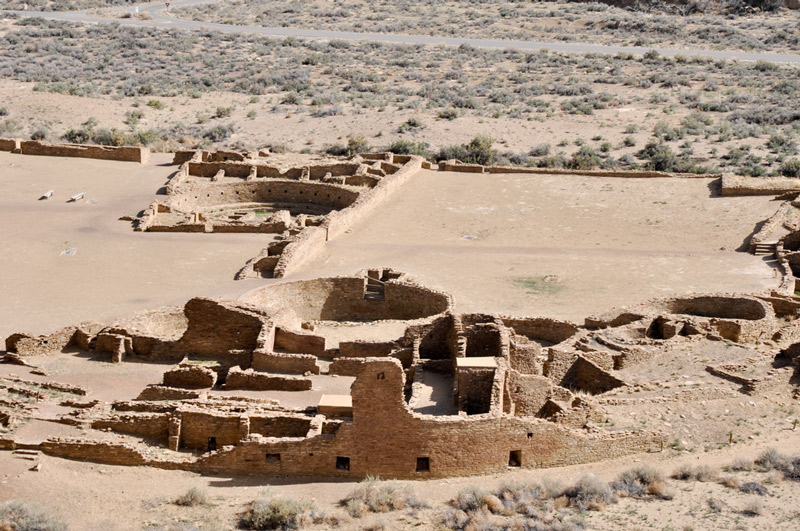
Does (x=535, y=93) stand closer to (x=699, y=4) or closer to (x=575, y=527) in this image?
(x=699, y=4)

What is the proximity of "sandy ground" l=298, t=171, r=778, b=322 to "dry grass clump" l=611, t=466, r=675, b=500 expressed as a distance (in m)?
11.0

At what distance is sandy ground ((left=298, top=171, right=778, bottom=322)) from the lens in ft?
114

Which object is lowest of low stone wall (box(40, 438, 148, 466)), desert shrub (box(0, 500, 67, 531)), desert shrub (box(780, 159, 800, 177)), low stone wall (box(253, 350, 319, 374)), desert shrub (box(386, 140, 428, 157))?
low stone wall (box(40, 438, 148, 466))

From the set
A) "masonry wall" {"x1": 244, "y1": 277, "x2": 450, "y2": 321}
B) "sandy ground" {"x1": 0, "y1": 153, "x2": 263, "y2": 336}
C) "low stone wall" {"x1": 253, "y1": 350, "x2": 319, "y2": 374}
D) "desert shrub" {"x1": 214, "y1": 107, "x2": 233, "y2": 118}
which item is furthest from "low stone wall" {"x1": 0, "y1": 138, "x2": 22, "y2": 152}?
"low stone wall" {"x1": 253, "y1": 350, "x2": 319, "y2": 374}

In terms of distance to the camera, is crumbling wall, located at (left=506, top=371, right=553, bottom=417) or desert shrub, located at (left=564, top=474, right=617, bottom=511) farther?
crumbling wall, located at (left=506, top=371, right=553, bottom=417)

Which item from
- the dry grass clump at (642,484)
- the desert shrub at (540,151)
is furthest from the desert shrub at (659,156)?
the dry grass clump at (642,484)

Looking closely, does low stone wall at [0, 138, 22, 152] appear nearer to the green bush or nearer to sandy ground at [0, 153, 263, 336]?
sandy ground at [0, 153, 263, 336]

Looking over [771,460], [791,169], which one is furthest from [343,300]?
[791,169]

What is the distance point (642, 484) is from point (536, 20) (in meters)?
85.2

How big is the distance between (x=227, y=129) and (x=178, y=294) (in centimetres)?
2865

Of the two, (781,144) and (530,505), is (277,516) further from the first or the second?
(781,144)

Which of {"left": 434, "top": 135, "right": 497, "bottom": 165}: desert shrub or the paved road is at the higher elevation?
the paved road

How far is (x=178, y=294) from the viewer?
33.0 meters

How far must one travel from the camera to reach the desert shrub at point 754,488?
20297 millimetres
